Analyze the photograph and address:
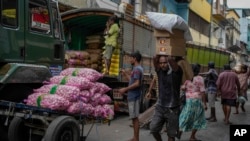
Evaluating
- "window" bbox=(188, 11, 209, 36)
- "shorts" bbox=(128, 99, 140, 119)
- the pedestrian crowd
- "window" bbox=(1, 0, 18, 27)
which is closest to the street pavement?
the pedestrian crowd

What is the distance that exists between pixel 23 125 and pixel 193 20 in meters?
26.9

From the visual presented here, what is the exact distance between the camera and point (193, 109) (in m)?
7.62

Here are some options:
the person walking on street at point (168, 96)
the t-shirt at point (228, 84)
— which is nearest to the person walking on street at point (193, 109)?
the person walking on street at point (168, 96)

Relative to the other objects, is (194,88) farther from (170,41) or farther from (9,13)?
(9,13)

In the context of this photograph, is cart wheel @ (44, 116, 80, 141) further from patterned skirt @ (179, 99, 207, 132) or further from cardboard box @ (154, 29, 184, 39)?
cardboard box @ (154, 29, 184, 39)

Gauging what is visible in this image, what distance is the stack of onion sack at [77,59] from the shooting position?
393 inches

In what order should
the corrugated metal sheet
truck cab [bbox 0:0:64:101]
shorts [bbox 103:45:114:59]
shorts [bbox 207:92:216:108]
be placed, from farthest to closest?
shorts [bbox 207:92:216:108]
the corrugated metal sheet
shorts [bbox 103:45:114:59]
truck cab [bbox 0:0:64:101]

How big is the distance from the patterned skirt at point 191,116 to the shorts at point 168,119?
1.60m

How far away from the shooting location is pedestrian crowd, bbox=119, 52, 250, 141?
5.94 metres

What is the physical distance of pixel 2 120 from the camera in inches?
254

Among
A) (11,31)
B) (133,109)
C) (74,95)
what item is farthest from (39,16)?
(133,109)

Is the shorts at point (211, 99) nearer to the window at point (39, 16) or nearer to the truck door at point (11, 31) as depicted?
the window at point (39, 16)

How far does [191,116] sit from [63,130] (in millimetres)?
2939

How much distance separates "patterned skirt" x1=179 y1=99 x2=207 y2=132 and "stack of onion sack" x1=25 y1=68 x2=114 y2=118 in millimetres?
1835
